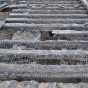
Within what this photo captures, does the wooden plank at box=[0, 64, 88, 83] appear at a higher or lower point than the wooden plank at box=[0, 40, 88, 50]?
lower

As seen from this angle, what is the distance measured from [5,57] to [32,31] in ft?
2.54

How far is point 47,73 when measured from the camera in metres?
1.68

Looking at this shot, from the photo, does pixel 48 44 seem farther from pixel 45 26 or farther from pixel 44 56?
pixel 45 26

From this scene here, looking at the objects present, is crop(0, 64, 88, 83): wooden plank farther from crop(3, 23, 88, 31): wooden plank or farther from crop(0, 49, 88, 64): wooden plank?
crop(3, 23, 88, 31): wooden plank

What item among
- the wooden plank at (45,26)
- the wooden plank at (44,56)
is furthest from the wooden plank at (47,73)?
the wooden plank at (45,26)

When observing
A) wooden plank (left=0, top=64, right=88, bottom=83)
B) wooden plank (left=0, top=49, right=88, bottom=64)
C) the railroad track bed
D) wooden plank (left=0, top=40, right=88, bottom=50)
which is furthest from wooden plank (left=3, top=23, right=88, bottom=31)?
wooden plank (left=0, top=64, right=88, bottom=83)

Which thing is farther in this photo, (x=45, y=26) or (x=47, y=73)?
(x=45, y=26)

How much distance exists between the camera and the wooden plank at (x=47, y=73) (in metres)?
1.66

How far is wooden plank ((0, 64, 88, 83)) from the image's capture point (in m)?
1.66

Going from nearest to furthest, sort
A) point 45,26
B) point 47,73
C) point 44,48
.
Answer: point 47,73, point 44,48, point 45,26

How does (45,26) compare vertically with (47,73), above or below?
above

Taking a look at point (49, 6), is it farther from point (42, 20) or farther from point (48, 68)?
point (48, 68)

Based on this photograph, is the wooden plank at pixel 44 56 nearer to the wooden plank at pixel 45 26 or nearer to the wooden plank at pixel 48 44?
the wooden plank at pixel 48 44

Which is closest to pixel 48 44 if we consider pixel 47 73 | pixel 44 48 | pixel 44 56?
pixel 44 48
